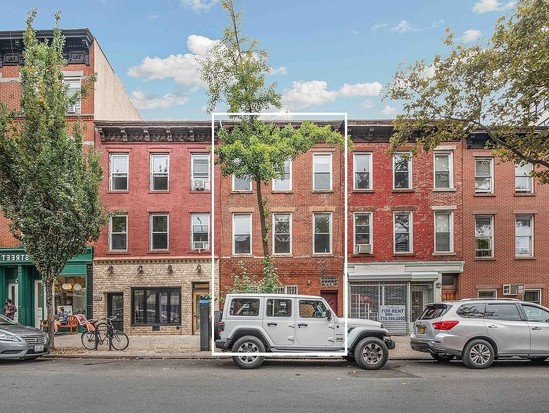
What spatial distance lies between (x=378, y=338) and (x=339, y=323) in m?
1.06

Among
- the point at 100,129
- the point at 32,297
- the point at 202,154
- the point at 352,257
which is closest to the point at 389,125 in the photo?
the point at 352,257

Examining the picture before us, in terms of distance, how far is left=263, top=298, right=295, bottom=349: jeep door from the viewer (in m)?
13.0

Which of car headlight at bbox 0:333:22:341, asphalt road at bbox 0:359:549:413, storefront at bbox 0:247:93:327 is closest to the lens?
asphalt road at bbox 0:359:549:413

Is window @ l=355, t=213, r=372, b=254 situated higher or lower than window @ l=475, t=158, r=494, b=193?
lower

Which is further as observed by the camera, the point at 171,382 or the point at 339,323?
the point at 339,323

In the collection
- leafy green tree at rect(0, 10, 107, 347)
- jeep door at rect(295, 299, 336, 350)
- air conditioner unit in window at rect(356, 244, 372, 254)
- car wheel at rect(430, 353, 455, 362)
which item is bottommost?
car wheel at rect(430, 353, 455, 362)

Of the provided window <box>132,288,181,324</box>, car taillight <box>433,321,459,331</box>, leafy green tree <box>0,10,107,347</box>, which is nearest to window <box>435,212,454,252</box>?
car taillight <box>433,321,459,331</box>

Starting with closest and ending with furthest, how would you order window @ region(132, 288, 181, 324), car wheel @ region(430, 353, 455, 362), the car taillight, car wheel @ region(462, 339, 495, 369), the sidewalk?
1. car wheel @ region(462, 339, 495, 369)
2. the car taillight
3. car wheel @ region(430, 353, 455, 362)
4. the sidewalk
5. window @ region(132, 288, 181, 324)

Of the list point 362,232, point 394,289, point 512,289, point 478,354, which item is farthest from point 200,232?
point 512,289

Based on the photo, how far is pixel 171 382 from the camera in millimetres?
11352

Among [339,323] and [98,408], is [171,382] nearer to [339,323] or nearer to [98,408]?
[98,408]

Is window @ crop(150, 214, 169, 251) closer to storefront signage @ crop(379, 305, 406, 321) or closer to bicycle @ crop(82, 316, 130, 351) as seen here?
bicycle @ crop(82, 316, 130, 351)

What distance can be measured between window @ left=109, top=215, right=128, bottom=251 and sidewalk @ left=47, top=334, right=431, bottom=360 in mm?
4432

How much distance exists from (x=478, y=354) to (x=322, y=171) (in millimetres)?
12661
